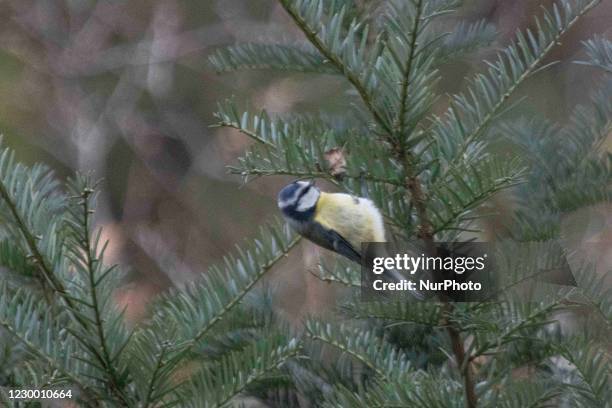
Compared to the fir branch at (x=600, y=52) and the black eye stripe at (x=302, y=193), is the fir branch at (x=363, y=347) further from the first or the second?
the fir branch at (x=600, y=52)

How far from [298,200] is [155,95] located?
8.96 feet

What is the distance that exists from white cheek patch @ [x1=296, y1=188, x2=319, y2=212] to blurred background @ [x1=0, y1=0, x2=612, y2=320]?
2.15 metres

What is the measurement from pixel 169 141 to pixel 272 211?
749mm

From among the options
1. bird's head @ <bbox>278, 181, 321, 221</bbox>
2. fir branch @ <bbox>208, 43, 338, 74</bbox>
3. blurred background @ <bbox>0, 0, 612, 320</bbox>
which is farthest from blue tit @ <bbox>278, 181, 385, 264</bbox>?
blurred background @ <bbox>0, 0, 612, 320</bbox>

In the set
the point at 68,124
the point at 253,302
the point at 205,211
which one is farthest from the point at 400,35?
the point at 68,124

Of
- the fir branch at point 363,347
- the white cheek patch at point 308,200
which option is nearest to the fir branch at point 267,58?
the white cheek patch at point 308,200

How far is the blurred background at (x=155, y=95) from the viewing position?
2.98 m

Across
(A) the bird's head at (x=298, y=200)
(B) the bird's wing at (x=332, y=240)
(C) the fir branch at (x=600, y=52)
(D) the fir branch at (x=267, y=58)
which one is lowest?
(B) the bird's wing at (x=332, y=240)

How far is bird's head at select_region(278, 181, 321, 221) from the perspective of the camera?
0.69 m

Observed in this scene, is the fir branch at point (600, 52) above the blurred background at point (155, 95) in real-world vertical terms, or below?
below

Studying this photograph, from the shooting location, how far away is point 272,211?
9.39ft

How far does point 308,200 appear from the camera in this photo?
0.71 meters

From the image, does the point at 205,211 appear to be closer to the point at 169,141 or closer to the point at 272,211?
the point at 272,211

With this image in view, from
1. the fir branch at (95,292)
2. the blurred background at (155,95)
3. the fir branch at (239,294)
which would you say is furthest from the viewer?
the blurred background at (155,95)
